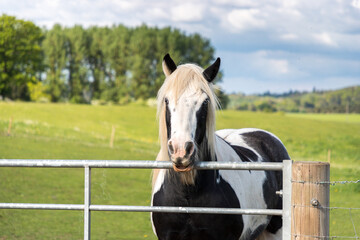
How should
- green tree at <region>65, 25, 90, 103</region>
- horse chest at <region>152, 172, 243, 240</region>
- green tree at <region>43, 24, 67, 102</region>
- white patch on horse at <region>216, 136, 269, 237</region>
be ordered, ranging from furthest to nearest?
green tree at <region>65, 25, 90, 103</region> → green tree at <region>43, 24, 67, 102</region> → white patch on horse at <region>216, 136, 269, 237</region> → horse chest at <region>152, 172, 243, 240</region>

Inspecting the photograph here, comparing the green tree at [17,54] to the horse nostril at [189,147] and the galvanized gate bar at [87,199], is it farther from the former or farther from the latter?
the horse nostril at [189,147]

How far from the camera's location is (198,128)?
12.3 ft

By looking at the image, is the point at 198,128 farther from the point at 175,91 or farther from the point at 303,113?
the point at 303,113

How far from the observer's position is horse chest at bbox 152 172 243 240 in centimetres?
392

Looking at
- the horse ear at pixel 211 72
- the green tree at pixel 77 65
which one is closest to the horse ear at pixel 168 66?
the horse ear at pixel 211 72

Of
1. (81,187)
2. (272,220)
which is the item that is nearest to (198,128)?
(272,220)

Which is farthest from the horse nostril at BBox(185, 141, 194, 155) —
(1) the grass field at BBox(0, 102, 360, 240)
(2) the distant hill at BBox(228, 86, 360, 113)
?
(2) the distant hill at BBox(228, 86, 360, 113)

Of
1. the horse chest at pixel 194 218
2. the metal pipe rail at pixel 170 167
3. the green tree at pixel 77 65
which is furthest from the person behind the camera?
the green tree at pixel 77 65

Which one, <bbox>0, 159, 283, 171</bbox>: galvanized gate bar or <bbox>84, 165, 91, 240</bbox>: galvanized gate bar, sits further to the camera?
<bbox>84, 165, 91, 240</bbox>: galvanized gate bar

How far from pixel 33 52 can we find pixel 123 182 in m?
43.9

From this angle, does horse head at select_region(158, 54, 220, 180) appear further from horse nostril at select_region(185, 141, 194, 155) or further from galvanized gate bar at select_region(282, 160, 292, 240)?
galvanized gate bar at select_region(282, 160, 292, 240)

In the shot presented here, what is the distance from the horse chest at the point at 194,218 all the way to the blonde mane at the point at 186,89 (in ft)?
1.09

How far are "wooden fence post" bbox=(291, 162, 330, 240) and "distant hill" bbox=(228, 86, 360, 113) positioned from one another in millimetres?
70343

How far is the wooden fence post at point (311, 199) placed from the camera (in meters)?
3.12
